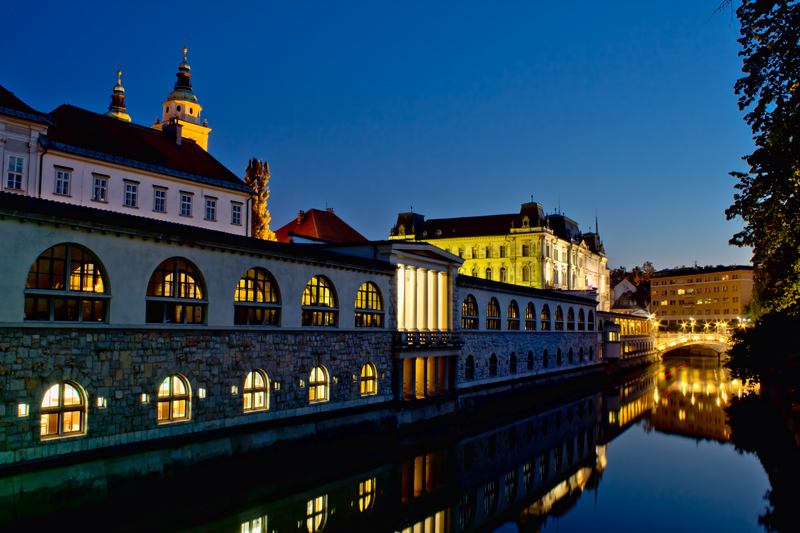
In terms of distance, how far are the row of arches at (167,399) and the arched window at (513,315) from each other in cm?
1859

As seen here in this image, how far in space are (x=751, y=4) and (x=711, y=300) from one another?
147 m

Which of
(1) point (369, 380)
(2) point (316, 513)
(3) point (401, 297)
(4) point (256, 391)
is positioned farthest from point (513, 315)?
(2) point (316, 513)

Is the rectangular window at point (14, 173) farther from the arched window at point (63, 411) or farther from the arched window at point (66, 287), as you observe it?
the arched window at point (63, 411)

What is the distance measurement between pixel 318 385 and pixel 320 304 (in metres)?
3.20

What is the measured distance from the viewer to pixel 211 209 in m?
51.1

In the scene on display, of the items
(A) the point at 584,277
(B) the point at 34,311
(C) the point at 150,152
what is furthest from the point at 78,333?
(A) the point at 584,277

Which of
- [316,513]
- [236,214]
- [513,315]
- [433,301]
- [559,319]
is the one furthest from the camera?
[559,319]

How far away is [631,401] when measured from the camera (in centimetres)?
5288

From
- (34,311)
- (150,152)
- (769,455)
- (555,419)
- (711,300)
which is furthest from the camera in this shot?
(711,300)

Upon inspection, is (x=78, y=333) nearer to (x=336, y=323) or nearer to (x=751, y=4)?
(x=336, y=323)

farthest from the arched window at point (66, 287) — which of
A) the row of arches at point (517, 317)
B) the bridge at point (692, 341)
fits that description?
the bridge at point (692, 341)

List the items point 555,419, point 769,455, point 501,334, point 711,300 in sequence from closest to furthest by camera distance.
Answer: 1. point 769,455
2. point 555,419
3. point 501,334
4. point 711,300

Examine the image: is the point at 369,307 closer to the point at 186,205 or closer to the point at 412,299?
the point at 412,299

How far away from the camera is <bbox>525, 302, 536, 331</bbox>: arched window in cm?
4866
